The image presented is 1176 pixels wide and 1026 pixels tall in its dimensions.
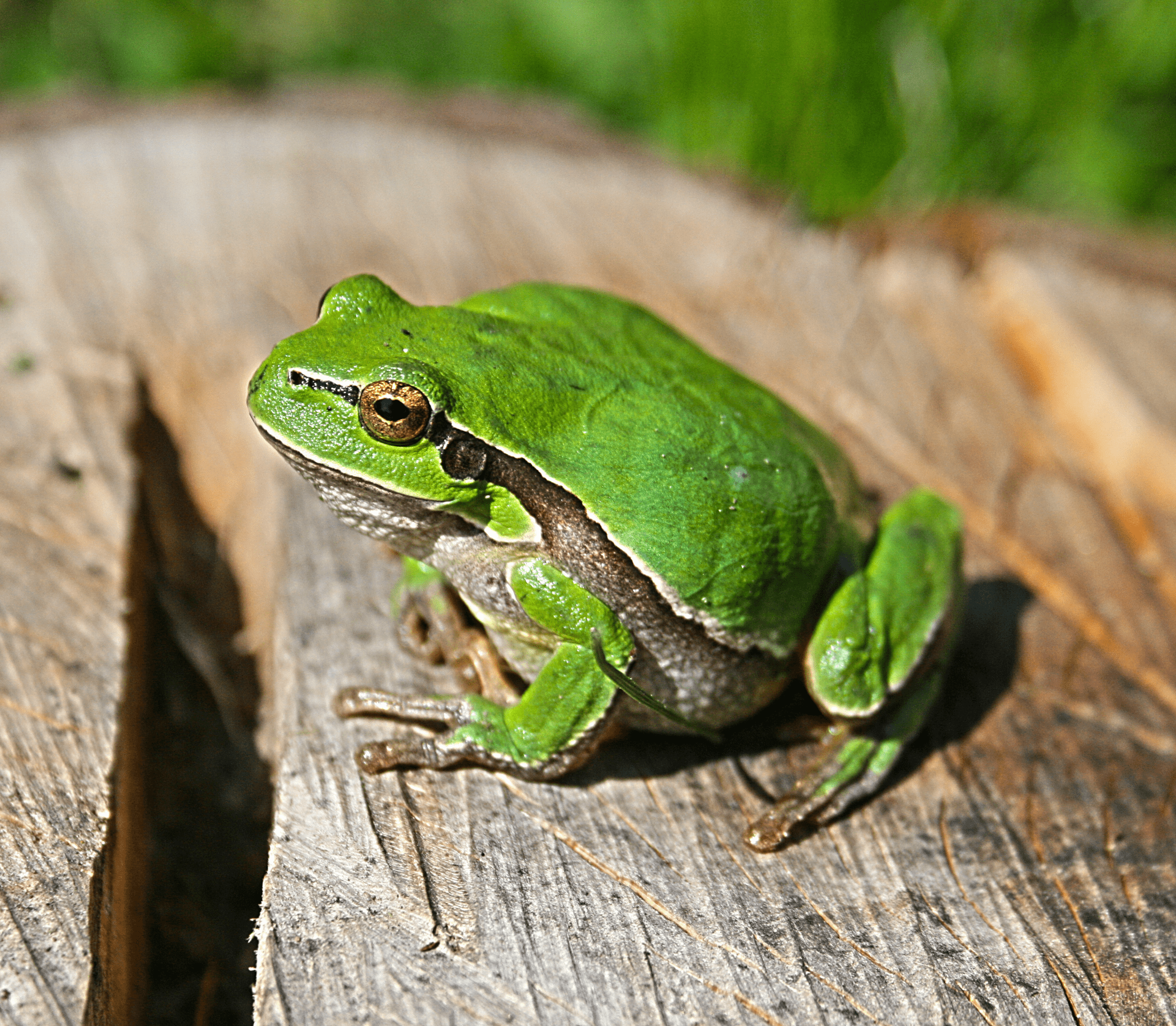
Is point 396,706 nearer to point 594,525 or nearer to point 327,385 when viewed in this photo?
point 594,525

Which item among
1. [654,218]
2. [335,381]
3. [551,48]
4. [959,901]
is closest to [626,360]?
[335,381]

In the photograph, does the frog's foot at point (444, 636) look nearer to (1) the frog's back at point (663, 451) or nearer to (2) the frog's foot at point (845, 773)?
(1) the frog's back at point (663, 451)

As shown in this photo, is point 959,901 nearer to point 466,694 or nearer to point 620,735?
point 620,735

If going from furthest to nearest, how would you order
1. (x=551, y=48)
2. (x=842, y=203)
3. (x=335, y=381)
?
(x=551, y=48) → (x=842, y=203) → (x=335, y=381)

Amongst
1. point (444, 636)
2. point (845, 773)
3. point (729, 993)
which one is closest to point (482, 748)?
point (444, 636)

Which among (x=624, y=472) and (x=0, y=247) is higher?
(x=624, y=472)

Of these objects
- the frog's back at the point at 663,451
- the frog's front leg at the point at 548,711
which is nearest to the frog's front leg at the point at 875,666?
the frog's back at the point at 663,451
